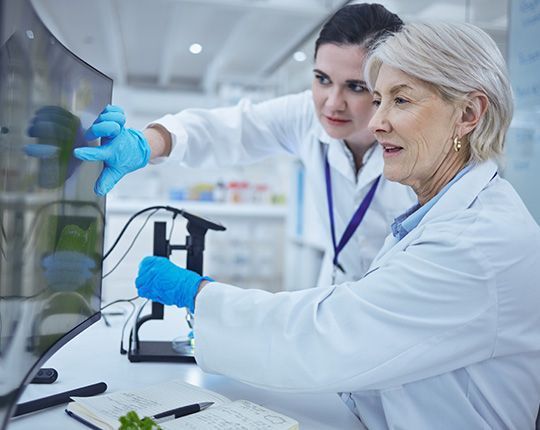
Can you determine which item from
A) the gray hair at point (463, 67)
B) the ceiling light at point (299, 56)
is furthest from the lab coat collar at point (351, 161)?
the ceiling light at point (299, 56)

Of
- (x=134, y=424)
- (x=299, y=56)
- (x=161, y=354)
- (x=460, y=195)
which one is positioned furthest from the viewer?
(x=299, y=56)

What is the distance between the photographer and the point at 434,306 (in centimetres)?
87

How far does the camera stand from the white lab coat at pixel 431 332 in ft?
2.85

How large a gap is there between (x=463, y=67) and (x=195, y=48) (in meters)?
4.16

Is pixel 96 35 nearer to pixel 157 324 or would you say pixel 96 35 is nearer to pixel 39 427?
pixel 157 324

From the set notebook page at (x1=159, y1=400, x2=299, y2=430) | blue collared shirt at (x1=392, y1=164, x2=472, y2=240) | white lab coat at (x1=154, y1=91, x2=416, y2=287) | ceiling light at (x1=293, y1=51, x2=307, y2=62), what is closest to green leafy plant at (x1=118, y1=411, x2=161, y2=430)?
notebook page at (x1=159, y1=400, x2=299, y2=430)

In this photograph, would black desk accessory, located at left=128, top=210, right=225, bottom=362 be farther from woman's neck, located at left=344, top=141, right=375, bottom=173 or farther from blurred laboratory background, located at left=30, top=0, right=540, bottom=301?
blurred laboratory background, located at left=30, top=0, right=540, bottom=301

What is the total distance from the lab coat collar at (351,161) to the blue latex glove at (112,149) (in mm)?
624

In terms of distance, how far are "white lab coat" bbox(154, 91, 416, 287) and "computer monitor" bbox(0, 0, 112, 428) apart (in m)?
0.66

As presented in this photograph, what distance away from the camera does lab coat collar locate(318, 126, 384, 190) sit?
1.61 metres

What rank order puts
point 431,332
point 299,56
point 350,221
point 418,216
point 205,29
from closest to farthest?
point 431,332 < point 418,216 < point 350,221 < point 205,29 < point 299,56

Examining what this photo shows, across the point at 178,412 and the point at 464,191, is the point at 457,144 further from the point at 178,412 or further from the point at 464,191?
the point at 178,412

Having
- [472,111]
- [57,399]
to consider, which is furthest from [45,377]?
[472,111]

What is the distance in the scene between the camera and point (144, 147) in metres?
1.38
